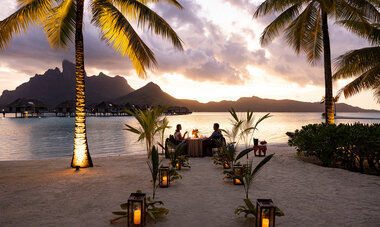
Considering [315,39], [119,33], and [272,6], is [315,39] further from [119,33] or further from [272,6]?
[119,33]

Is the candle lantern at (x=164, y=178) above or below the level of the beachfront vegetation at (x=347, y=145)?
below

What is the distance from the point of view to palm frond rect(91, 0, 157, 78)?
574 cm

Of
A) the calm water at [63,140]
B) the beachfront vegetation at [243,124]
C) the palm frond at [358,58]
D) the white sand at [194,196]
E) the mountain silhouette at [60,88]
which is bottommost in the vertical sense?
the calm water at [63,140]

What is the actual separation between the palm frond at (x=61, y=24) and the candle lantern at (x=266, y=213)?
771 cm

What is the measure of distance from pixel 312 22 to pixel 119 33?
7.74m

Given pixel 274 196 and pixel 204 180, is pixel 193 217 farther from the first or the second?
pixel 204 180

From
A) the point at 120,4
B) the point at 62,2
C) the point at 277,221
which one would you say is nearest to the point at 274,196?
the point at 277,221

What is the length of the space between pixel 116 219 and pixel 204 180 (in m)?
2.71

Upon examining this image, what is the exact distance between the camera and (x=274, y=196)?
13.8 ft

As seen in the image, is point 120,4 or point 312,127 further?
point 312,127

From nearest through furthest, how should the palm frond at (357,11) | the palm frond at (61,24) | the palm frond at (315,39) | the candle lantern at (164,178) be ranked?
the candle lantern at (164,178), the palm frond at (61,24), the palm frond at (357,11), the palm frond at (315,39)

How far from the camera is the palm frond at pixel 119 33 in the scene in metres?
5.74

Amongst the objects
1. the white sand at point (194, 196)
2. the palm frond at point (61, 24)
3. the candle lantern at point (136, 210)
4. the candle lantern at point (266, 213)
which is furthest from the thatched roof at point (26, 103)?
the candle lantern at point (266, 213)

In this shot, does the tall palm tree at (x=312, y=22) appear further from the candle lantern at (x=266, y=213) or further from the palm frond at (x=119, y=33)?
the candle lantern at (x=266, y=213)
